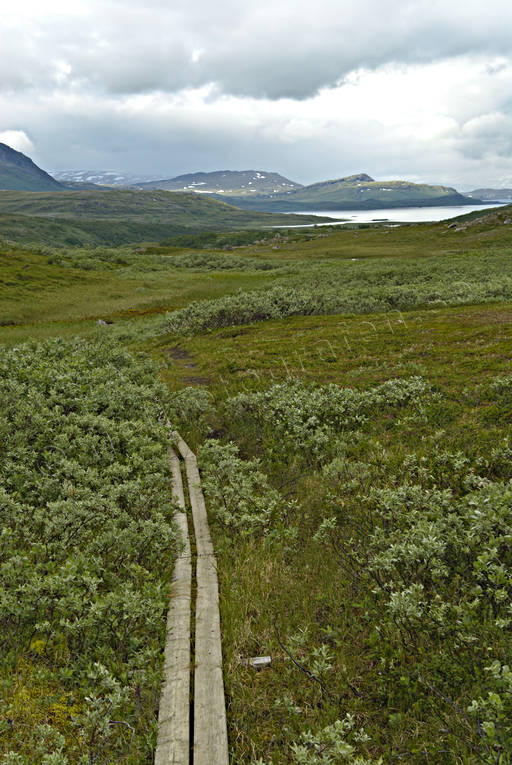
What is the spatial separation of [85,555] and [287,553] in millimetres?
3357

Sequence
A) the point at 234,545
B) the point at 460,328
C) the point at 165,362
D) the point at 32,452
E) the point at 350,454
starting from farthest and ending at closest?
1. the point at 165,362
2. the point at 460,328
3. the point at 350,454
4. the point at 32,452
5. the point at 234,545

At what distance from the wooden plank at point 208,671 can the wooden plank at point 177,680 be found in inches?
4.7

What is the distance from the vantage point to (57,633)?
518 cm

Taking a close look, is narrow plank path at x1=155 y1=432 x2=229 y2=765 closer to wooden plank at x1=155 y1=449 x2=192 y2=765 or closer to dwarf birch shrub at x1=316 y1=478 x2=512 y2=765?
wooden plank at x1=155 y1=449 x2=192 y2=765

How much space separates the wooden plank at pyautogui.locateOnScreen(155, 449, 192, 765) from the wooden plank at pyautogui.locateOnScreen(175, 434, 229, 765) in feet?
0.39

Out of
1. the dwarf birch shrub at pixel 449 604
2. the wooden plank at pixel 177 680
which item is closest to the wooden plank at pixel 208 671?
the wooden plank at pixel 177 680

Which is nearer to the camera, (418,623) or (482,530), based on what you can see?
(418,623)

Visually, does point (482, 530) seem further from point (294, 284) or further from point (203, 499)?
point (294, 284)

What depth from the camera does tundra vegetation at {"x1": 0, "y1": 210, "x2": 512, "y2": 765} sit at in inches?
167

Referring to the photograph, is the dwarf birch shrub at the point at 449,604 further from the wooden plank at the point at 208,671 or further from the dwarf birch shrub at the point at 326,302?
the dwarf birch shrub at the point at 326,302

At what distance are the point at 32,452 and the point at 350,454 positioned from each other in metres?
7.61

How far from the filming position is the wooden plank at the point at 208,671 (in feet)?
13.4

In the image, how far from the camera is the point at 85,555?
257 inches

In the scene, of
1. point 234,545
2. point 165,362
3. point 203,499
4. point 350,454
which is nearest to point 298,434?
point 350,454
